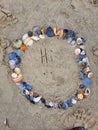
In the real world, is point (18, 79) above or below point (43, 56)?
below

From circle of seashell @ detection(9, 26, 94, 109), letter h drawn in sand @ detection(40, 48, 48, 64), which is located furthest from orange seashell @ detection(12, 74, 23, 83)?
letter h drawn in sand @ detection(40, 48, 48, 64)

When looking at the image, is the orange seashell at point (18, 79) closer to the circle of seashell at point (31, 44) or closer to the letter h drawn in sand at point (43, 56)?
the circle of seashell at point (31, 44)

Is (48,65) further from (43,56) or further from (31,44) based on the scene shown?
(31,44)

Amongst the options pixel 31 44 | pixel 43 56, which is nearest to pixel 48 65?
pixel 43 56

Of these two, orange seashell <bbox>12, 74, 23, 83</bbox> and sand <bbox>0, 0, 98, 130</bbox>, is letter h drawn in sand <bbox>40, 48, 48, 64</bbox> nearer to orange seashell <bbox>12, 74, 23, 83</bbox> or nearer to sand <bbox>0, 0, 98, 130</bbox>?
sand <bbox>0, 0, 98, 130</bbox>

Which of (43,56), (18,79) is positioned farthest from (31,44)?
(18,79)

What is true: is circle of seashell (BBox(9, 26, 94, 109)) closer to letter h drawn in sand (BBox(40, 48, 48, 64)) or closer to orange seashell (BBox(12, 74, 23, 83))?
orange seashell (BBox(12, 74, 23, 83))

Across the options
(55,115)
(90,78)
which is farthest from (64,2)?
(55,115)

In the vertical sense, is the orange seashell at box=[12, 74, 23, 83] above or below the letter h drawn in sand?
below
